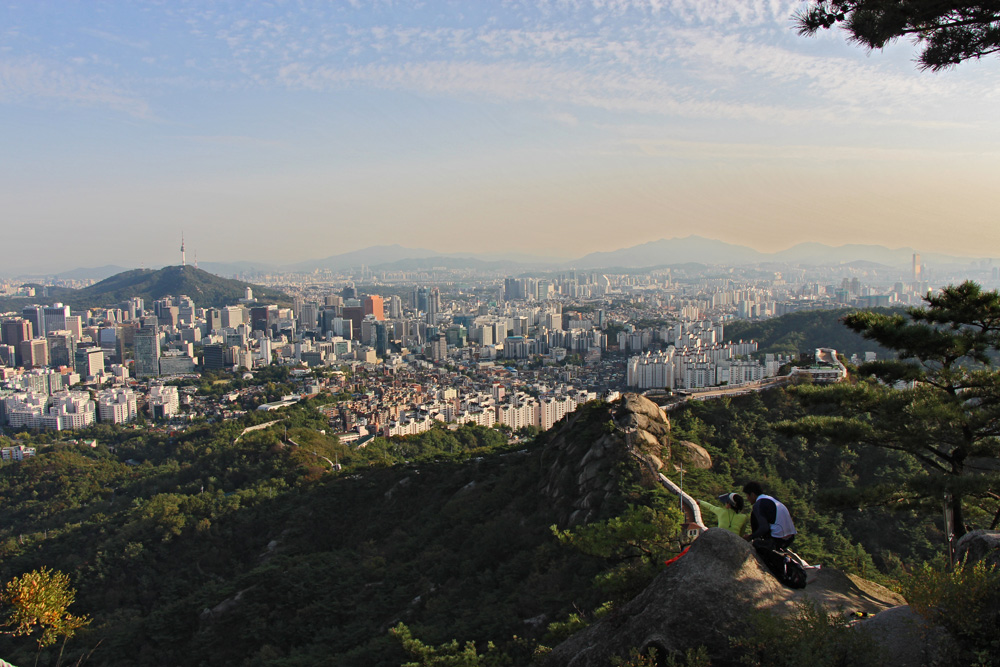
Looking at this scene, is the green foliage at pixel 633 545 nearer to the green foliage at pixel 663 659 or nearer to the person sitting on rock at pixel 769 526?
the person sitting on rock at pixel 769 526

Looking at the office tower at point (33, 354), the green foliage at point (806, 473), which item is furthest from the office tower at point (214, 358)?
the green foliage at point (806, 473)

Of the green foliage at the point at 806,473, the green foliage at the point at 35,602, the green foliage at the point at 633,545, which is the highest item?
the green foliage at the point at 633,545

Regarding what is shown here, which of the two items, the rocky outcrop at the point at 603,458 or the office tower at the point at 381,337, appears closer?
the rocky outcrop at the point at 603,458

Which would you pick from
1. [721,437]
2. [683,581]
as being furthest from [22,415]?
[683,581]

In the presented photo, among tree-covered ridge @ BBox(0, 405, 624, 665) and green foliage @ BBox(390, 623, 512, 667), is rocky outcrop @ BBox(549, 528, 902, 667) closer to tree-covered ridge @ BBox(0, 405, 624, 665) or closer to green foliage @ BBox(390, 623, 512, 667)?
green foliage @ BBox(390, 623, 512, 667)

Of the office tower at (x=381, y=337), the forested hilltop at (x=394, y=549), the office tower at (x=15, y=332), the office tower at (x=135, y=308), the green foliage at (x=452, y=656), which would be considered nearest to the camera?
the green foliage at (x=452, y=656)

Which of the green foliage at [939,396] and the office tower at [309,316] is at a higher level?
the green foliage at [939,396]

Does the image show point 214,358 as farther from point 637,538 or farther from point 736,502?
point 736,502
